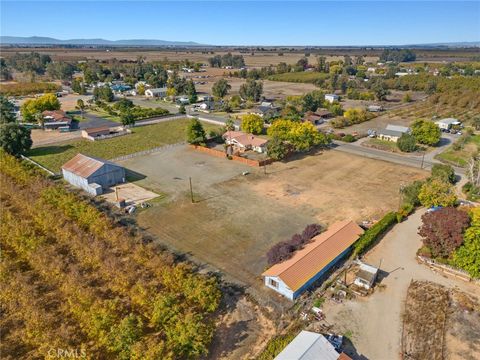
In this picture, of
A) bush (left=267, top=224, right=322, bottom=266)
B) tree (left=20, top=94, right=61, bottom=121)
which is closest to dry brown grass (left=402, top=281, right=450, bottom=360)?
bush (left=267, top=224, right=322, bottom=266)

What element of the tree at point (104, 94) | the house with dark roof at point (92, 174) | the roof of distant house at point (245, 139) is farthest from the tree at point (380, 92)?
the house with dark roof at point (92, 174)

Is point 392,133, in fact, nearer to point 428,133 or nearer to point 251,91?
point 428,133

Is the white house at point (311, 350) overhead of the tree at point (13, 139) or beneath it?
beneath

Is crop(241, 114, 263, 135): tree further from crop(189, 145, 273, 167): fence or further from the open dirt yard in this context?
the open dirt yard

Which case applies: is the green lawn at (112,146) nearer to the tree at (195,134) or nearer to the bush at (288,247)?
the tree at (195,134)

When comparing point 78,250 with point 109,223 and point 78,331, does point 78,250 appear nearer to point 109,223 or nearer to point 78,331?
point 109,223

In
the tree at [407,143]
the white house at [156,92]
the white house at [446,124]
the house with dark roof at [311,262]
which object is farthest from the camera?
the white house at [156,92]

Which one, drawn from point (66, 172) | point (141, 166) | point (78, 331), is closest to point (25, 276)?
point (78, 331)
